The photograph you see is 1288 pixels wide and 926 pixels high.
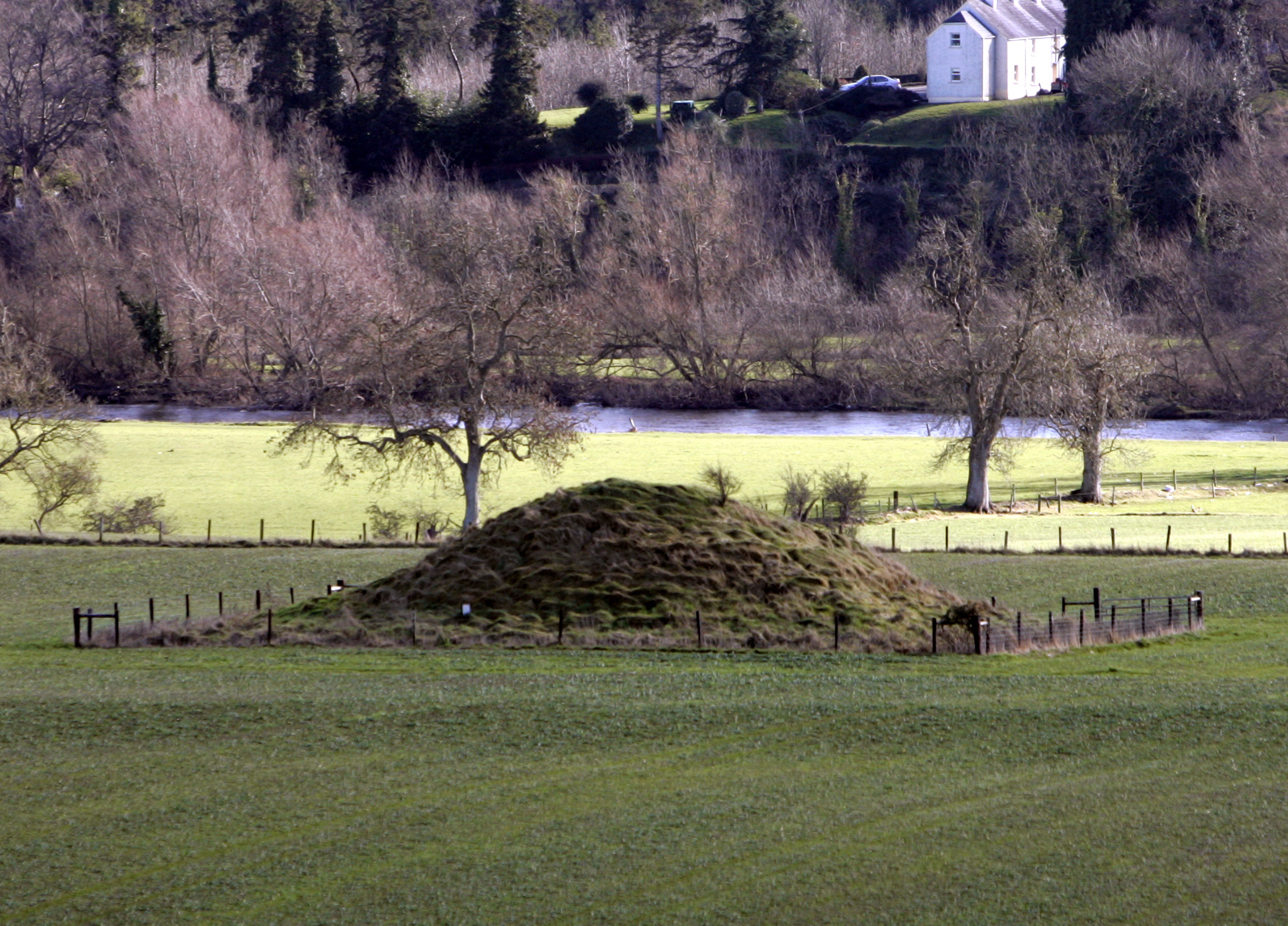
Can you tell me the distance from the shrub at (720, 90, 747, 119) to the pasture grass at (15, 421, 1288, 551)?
5929 centimetres

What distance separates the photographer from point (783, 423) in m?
80.9

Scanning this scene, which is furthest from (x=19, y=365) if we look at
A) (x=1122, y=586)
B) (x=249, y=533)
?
(x=1122, y=586)

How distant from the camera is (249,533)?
4200cm

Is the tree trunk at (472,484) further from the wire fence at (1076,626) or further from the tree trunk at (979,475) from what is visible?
the wire fence at (1076,626)

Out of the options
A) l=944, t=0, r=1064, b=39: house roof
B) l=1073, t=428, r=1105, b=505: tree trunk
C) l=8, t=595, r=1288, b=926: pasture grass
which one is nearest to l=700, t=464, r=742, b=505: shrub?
l=8, t=595, r=1288, b=926: pasture grass

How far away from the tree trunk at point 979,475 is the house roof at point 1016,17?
82.1m

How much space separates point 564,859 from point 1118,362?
4088 cm

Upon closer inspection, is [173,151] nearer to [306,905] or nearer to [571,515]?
[571,515]

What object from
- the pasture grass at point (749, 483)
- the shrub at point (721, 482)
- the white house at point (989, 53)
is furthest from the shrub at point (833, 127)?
the shrub at point (721, 482)

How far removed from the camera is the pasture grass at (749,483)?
41.3 m

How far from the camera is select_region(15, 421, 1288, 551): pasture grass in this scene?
41.3 metres

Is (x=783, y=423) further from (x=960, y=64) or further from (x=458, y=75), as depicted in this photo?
(x=458, y=75)

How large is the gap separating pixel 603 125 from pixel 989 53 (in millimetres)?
33438

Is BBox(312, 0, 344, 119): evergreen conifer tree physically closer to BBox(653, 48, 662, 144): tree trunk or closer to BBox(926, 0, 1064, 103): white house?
BBox(653, 48, 662, 144): tree trunk
